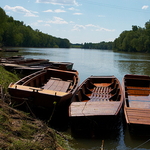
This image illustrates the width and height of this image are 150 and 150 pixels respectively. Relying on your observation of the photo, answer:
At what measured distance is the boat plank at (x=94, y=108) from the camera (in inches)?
227

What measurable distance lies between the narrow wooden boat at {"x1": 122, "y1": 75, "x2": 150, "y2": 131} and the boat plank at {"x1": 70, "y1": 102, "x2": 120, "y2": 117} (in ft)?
1.60

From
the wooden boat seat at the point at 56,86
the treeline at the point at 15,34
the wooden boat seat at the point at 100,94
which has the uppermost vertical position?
the treeline at the point at 15,34

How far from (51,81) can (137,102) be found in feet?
14.4

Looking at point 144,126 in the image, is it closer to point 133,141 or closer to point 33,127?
point 133,141

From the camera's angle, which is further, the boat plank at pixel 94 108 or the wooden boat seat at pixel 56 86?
the wooden boat seat at pixel 56 86

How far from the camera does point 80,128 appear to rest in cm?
577

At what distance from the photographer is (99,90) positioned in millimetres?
10070

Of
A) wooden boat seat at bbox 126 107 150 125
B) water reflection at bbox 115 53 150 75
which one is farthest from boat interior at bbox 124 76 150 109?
water reflection at bbox 115 53 150 75

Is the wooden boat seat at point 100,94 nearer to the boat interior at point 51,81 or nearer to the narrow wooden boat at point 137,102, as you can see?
the narrow wooden boat at point 137,102

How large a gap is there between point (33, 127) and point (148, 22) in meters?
87.5

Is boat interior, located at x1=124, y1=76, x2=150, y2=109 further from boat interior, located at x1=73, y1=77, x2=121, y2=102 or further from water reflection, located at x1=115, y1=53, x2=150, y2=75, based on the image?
water reflection, located at x1=115, y1=53, x2=150, y2=75

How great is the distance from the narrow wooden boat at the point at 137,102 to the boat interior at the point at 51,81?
110 inches

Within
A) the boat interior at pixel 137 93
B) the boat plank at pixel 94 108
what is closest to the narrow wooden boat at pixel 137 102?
the boat interior at pixel 137 93

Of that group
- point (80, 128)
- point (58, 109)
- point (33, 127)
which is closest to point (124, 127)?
point (80, 128)
